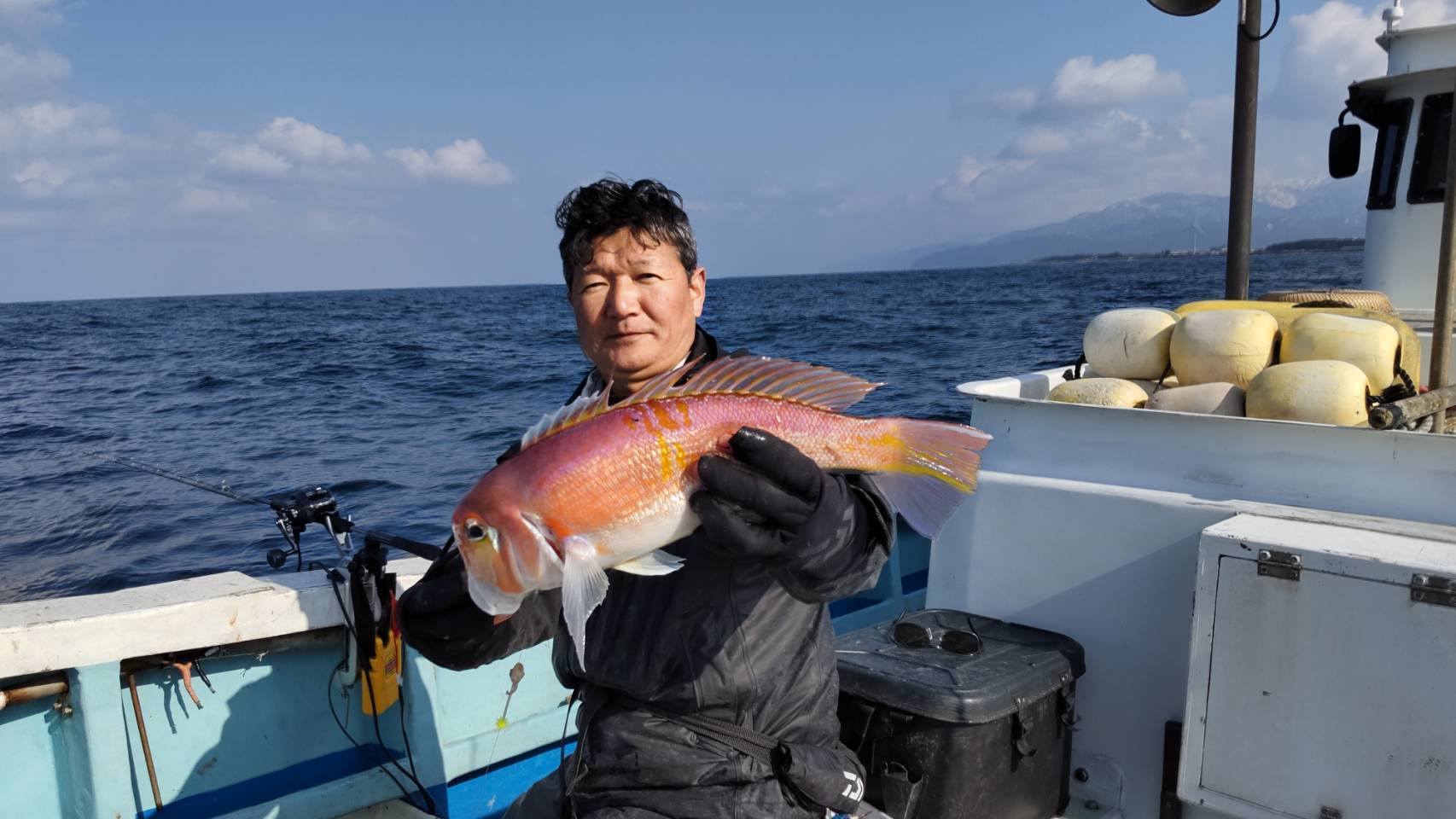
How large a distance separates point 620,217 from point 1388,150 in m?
7.56

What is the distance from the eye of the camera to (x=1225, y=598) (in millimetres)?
3170

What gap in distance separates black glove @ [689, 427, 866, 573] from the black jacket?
4.5 inches

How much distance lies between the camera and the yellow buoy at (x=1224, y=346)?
14.5 feet

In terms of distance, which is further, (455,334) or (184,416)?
(455,334)

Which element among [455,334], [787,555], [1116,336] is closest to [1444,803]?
[787,555]

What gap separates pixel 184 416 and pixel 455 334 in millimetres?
19335

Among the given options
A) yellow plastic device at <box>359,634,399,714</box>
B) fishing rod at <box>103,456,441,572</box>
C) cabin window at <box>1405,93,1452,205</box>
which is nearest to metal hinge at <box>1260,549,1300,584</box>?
fishing rod at <box>103,456,441,572</box>

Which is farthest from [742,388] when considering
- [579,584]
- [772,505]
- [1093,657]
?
[1093,657]

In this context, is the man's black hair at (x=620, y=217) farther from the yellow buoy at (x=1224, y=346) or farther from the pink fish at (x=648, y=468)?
the yellow buoy at (x=1224, y=346)

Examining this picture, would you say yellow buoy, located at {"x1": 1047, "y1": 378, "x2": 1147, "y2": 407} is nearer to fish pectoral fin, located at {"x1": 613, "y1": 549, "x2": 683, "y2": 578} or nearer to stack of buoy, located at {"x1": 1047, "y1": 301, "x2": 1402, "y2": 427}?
stack of buoy, located at {"x1": 1047, "y1": 301, "x2": 1402, "y2": 427}

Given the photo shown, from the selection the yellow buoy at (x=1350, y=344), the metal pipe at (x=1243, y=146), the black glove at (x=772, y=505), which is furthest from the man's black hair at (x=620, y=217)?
the metal pipe at (x=1243, y=146)

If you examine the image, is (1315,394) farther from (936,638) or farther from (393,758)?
(393,758)

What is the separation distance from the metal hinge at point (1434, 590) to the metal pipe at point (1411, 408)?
2.58 feet

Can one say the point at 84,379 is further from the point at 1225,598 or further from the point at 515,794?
the point at 1225,598
